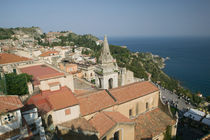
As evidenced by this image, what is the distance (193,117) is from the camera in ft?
84.4

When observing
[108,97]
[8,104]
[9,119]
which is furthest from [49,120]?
[108,97]

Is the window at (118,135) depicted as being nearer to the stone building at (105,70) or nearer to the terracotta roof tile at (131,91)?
the terracotta roof tile at (131,91)

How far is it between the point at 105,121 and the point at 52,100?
6123 millimetres

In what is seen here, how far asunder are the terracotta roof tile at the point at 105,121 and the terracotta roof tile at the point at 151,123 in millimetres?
3620

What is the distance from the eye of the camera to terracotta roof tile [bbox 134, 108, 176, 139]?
17.4 metres

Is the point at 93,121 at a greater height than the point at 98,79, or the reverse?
the point at 98,79

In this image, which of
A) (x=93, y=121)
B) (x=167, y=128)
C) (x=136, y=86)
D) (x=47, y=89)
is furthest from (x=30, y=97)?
(x=167, y=128)

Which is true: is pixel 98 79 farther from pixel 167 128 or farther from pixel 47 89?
pixel 167 128

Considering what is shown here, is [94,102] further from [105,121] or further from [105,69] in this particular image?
[105,69]

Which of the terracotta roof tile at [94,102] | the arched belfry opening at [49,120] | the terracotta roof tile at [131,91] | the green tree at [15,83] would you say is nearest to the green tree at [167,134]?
the terracotta roof tile at [131,91]

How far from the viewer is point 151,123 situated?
1892 cm

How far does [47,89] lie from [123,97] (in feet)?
31.9

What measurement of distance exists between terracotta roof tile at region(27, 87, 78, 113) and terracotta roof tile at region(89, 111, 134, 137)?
2972 mm

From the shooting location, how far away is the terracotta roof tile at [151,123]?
17.4 m
